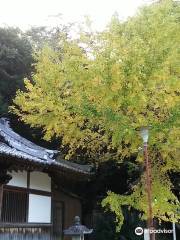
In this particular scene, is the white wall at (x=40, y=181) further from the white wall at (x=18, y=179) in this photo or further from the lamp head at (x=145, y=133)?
the lamp head at (x=145, y=133)

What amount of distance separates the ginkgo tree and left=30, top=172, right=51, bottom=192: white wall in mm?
2684

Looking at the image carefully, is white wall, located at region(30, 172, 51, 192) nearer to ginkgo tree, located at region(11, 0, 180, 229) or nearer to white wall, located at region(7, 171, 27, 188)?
white wall, located at region(7, 171, 27, 188)

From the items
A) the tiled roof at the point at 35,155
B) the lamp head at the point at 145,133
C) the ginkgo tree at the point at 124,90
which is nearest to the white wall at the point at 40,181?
the tiled roof at the point at 35,155

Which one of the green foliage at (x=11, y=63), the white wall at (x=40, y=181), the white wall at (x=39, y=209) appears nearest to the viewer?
the white wall at (x=39, y=209)

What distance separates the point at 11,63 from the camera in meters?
26.2

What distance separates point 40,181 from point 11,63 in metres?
12.5

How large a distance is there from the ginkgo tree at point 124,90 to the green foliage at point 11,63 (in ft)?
39.0

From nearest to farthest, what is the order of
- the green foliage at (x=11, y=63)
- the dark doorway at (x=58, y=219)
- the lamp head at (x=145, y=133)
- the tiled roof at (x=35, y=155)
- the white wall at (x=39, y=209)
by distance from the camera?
the lamp head at (x=145, y=133)
the tiled roof at (x=35, y=155)
the white wall at (x=39, y=209)
the dark doorway at (x=58, y=219)
the green foliage at (x=11, y=63)

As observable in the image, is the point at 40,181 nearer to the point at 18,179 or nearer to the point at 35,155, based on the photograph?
the point at 35,155

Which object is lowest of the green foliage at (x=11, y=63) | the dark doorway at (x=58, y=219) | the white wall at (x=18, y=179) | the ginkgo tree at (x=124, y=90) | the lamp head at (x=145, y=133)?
the dark doorway at (x=58, y=219)

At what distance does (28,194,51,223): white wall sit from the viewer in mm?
14718

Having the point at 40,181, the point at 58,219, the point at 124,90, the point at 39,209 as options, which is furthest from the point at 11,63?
the point at 124,90

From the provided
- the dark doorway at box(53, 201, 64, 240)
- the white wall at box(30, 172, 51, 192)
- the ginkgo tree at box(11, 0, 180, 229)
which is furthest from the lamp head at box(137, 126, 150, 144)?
the dark doorway at box(53, 201, 64, 240)

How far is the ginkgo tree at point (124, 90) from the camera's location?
11.5 m
